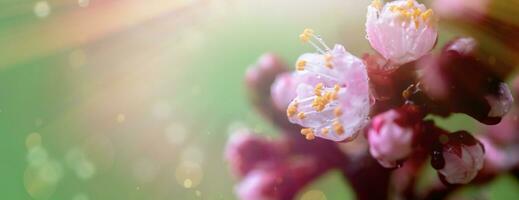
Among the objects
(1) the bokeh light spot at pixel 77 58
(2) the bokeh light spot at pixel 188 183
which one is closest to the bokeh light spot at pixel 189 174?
(2) the bokeh light spot at pixel 188 183

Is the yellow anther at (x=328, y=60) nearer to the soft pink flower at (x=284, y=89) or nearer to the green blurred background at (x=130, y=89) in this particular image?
the soft pink flower at (x=284, y=89)

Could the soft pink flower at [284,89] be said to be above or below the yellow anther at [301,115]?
below

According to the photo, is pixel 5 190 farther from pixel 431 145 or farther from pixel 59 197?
pixel 431 145

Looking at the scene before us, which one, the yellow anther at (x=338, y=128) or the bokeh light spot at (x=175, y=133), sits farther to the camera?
the bokeh light spot at (x=175, y=133)

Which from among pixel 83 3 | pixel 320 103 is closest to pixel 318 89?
pixel 320 103

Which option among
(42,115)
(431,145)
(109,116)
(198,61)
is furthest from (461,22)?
(42,115)

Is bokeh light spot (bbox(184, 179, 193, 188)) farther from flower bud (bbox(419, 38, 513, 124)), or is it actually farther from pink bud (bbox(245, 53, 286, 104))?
flower bud (bbox(419, 38, 513, 124))

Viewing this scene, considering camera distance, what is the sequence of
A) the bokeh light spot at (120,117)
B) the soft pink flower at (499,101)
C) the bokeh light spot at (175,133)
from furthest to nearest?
1. the bokeh light spot at (120,117)
2. the bokeh light spot at (175,133)
3. the soft pink flower at (499,101)

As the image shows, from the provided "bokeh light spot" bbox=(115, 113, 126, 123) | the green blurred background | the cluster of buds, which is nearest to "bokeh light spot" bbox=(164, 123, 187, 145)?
the green blurred background
